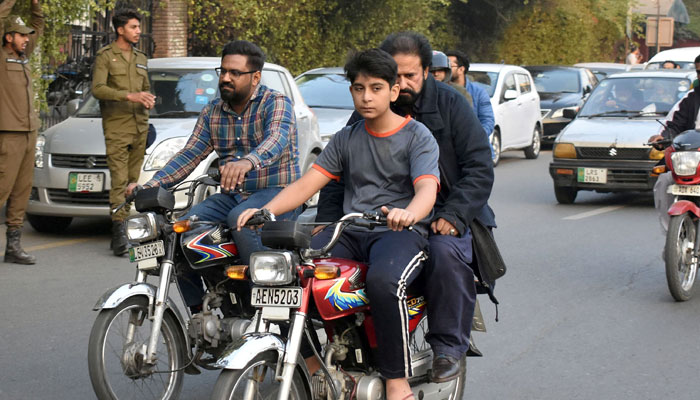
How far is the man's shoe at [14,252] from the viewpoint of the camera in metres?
9.23


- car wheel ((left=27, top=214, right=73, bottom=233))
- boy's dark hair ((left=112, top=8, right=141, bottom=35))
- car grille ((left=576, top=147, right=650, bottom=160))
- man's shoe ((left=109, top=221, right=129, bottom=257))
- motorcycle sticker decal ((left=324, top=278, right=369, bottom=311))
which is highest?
boy's dark hair ((left=112, top=8, right=141, bottom=35))

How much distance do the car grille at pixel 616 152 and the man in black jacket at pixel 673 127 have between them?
13.4ft

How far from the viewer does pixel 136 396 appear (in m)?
5.07

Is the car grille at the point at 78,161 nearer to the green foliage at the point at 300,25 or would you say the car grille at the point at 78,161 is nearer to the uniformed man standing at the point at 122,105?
the uniformed man standing at the point at 122,105

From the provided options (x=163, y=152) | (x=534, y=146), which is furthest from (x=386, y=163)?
(x=534, y=146)

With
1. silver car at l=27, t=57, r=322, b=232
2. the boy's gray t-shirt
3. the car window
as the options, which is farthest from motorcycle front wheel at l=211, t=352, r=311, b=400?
the car window

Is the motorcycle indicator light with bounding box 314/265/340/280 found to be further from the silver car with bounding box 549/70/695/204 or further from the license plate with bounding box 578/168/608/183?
the license plate with bounding box 578/168/608/183

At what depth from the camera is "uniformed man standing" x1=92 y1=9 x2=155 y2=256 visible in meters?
9.67

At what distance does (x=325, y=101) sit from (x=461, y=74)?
15.3 ft

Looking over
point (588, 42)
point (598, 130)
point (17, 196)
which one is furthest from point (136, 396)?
point (588, 42)

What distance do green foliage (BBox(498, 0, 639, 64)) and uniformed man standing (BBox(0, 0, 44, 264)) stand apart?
24.8 metres

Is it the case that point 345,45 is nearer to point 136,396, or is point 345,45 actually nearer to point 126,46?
point 126,46

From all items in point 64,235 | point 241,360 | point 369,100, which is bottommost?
point 64,235

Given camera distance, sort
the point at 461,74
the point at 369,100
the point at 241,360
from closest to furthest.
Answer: the point at 241,360 < the point at 369,100 < the point at 461,74
